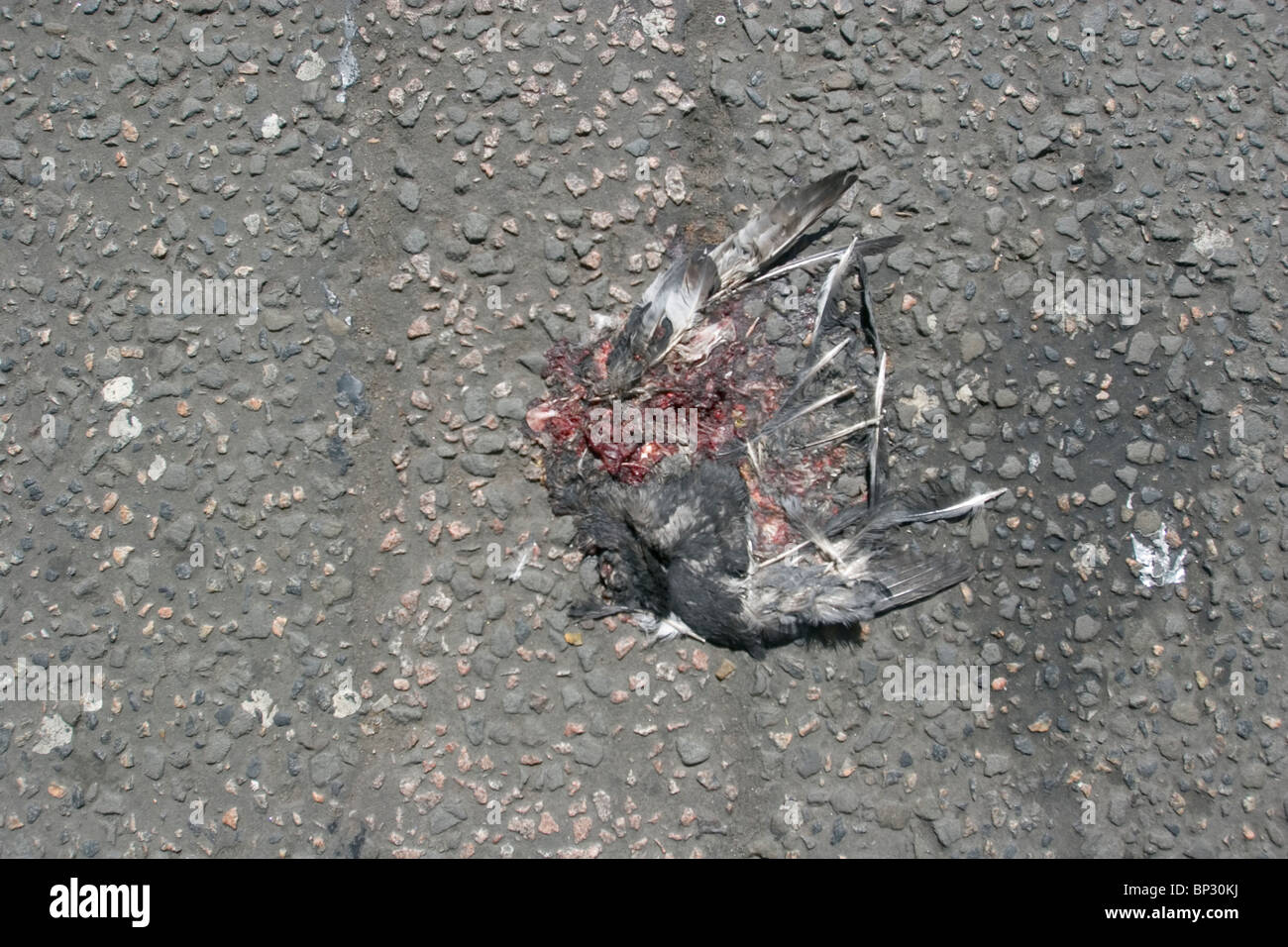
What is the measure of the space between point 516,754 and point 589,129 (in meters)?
1.88

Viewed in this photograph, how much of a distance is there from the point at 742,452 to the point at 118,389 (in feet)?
6.12

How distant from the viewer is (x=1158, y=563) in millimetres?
2770

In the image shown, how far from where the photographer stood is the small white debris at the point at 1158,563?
2.77 m

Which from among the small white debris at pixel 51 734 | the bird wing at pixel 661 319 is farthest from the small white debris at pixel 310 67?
the small white debris at pixel 51 734

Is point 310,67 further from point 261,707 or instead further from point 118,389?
point 261,707

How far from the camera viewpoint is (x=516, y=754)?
2.72 meters

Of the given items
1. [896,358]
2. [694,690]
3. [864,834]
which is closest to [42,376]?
[694,690]

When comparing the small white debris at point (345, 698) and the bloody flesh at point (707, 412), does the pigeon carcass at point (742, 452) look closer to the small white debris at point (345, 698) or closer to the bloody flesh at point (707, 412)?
the bloody flesh at point (707, 412)

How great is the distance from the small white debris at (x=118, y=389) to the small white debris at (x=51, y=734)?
0.93 metres

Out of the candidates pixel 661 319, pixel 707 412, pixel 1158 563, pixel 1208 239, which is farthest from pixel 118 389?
pixel 1208 239

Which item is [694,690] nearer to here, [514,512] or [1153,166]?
[514,512]

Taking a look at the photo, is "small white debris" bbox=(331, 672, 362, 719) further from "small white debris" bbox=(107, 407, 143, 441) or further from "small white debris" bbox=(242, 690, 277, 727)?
"small white debris" bbox=(107, 407, 143, 441)

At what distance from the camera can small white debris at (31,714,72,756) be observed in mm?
2668
